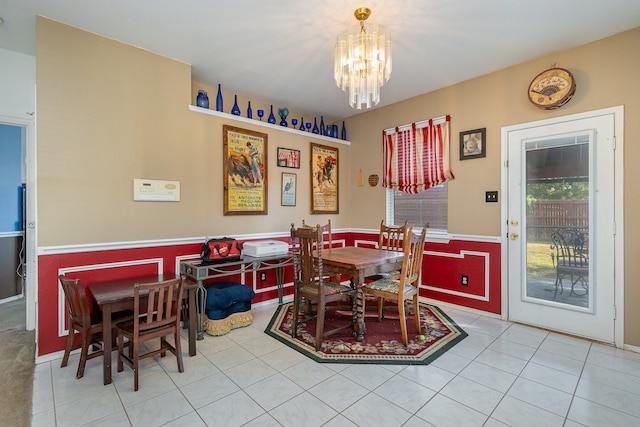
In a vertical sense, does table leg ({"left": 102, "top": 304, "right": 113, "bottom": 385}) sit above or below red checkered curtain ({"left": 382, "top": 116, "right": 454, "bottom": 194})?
below

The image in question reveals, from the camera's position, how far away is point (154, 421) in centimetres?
176

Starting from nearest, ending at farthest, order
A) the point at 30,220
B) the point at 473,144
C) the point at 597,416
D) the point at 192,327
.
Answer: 1. the point at 597,416
2. the point at 192,327
3. the point at 30,220
4. the point at 473,144

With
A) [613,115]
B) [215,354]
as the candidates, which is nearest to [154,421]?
[215,354]

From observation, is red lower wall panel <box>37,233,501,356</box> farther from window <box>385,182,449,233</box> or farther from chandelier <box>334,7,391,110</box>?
chandelier <box>334,7,391,110</box>

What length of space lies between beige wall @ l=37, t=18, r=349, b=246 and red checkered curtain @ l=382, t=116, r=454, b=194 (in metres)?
2.42

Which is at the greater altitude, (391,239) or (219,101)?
(219,101)

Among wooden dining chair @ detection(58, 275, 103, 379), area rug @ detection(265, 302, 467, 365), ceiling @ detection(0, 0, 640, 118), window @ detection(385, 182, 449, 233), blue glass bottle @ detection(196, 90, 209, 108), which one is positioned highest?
ceiling @ detection(0, 0, 640, 118)

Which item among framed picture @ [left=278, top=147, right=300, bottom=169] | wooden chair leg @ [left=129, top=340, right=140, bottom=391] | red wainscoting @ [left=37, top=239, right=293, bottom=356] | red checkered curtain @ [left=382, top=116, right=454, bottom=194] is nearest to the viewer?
wooden chair leg @ [left=129, top=340, right=140, bottom=391]

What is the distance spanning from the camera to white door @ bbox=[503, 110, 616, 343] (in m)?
2.78

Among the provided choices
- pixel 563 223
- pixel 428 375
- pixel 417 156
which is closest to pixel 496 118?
pixel 417 156

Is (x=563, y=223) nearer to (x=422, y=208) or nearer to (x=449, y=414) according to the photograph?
(x=422, y=208)

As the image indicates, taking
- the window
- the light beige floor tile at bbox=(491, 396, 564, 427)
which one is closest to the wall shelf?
the window

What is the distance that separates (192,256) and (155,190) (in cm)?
82

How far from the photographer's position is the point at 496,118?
343 centimetres
